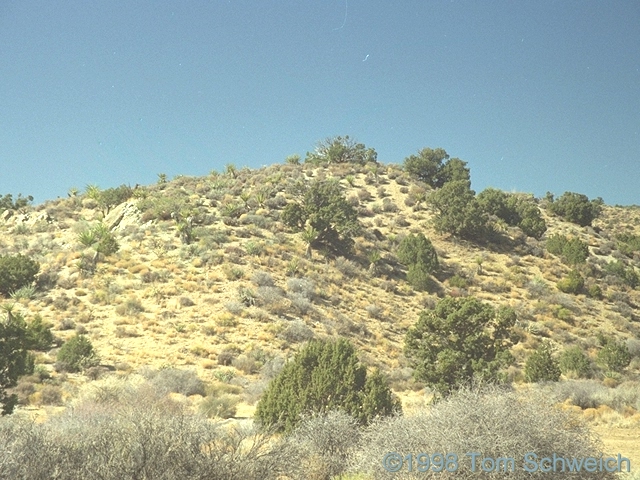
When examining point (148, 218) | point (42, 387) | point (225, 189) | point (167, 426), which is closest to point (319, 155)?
point (225, 189)

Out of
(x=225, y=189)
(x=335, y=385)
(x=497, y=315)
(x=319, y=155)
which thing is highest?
(x=319, y=155)

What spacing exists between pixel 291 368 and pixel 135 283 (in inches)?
702

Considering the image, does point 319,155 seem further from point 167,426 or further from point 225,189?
point 167,426

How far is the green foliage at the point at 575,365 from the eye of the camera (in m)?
19.1

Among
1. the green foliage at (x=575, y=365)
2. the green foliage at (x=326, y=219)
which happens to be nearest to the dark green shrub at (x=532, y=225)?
the green foliage at (x=326, y=219)

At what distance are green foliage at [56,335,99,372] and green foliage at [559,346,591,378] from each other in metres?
19.3

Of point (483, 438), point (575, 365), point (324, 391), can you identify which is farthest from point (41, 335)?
point (575, 365)

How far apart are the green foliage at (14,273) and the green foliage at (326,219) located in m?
16.4

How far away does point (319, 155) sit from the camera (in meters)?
59.2

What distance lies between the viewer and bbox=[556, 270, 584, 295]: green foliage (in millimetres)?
32188

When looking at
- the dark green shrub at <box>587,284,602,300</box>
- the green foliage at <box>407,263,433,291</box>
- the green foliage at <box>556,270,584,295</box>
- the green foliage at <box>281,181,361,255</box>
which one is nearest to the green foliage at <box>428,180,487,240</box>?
the green foliage at <box>556,270,584,295</box>

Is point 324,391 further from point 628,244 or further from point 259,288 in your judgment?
point 628,244

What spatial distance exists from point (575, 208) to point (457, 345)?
42158 mm

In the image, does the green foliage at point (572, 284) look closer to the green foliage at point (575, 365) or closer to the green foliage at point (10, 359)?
the green foliage at point (575, 365)
